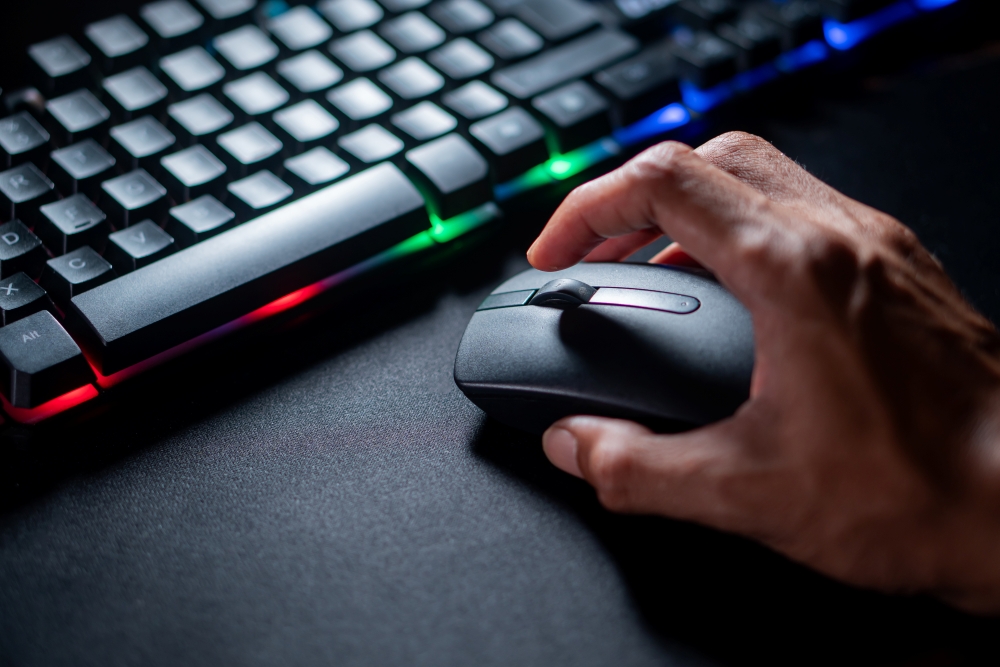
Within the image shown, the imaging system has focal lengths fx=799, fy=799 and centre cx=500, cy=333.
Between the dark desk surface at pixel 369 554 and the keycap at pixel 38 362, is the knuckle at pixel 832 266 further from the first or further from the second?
the keycap at pixel 38 362

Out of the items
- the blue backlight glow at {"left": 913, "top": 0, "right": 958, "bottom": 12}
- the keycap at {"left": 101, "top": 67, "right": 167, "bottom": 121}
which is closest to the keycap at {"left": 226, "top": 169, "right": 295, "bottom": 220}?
the keycap at {"left": 101, "top": 67, "right": 167, "bottom": 121}

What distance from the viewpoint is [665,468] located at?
403mm

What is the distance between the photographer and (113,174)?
1.81 ft

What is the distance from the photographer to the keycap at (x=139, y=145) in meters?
0.56

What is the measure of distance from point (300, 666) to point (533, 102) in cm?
44

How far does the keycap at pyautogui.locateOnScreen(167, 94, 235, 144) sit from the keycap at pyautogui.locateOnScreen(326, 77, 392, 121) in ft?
0.26

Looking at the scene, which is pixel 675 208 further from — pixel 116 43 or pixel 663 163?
pixel 116 43

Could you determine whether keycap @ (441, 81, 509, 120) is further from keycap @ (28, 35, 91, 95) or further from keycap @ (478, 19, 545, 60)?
keycap @ (28, 35, 91, 95)

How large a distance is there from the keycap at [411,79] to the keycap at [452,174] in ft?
0.19

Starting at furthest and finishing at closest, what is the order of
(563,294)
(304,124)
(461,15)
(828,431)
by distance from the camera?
1. (461,15)
2. (304,124)
3. (563,294)
4. (828,431)

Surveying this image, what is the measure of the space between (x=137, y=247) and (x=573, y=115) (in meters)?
0.33

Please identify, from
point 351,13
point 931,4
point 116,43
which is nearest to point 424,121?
point 351,13

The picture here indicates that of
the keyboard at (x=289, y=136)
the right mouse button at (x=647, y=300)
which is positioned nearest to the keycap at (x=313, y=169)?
the keyboard at (x=289, y=136)

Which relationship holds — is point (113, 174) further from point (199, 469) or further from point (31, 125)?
point (199, 469)
